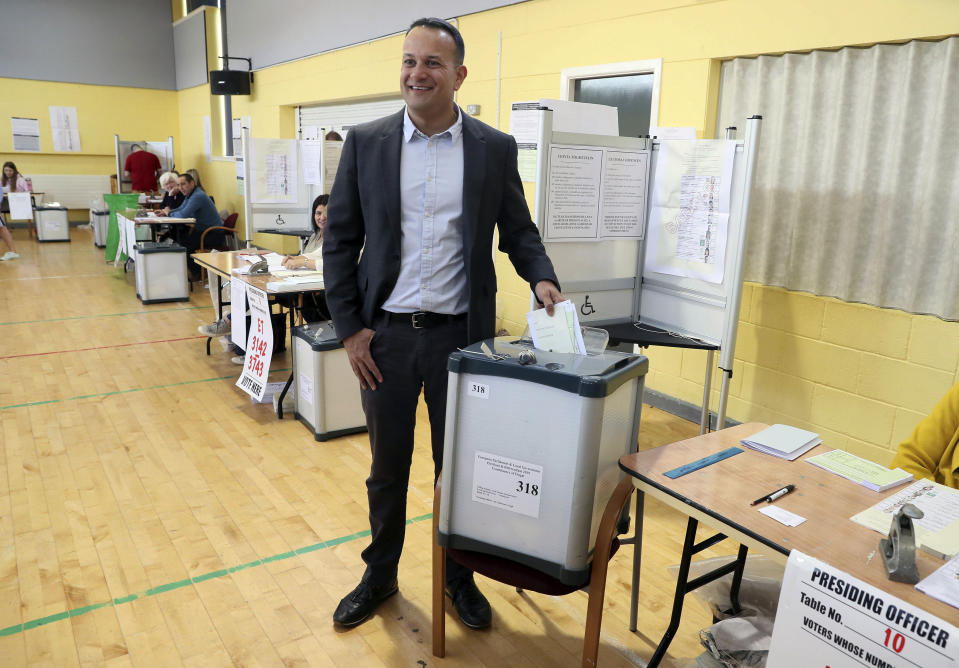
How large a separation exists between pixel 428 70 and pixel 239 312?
300 cm

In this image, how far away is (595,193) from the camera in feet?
10.2

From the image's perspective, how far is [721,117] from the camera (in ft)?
12.6

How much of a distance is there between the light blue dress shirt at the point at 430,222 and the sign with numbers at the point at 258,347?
2081 millimetres

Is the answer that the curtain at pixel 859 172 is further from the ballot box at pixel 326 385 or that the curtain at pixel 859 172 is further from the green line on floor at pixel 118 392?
the green line on floor at pixel 118 392

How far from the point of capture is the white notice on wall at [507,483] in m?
1.64

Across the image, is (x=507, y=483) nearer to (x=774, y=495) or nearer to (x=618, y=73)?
(x=774, y=495)

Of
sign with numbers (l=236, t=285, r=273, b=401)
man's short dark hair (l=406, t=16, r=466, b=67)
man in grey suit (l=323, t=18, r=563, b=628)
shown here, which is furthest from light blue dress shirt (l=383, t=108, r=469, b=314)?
sign with numbers (l=236, t=285, r=273, b=401)

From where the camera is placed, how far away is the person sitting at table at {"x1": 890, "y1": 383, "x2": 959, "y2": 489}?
184 centimetres

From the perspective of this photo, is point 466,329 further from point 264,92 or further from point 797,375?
point 264,92

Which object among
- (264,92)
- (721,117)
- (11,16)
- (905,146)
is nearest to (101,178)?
(11,16)

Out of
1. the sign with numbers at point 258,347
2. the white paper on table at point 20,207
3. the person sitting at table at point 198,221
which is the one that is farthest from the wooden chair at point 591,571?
the white paper on table at point 20,207

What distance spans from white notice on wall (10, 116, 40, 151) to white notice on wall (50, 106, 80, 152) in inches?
10.5

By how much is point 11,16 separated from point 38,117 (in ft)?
5.54

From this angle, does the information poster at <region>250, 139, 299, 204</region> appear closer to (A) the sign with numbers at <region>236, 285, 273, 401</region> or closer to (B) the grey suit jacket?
(A) the sign with numbers at <region>236, 285, 273, 401</region>
